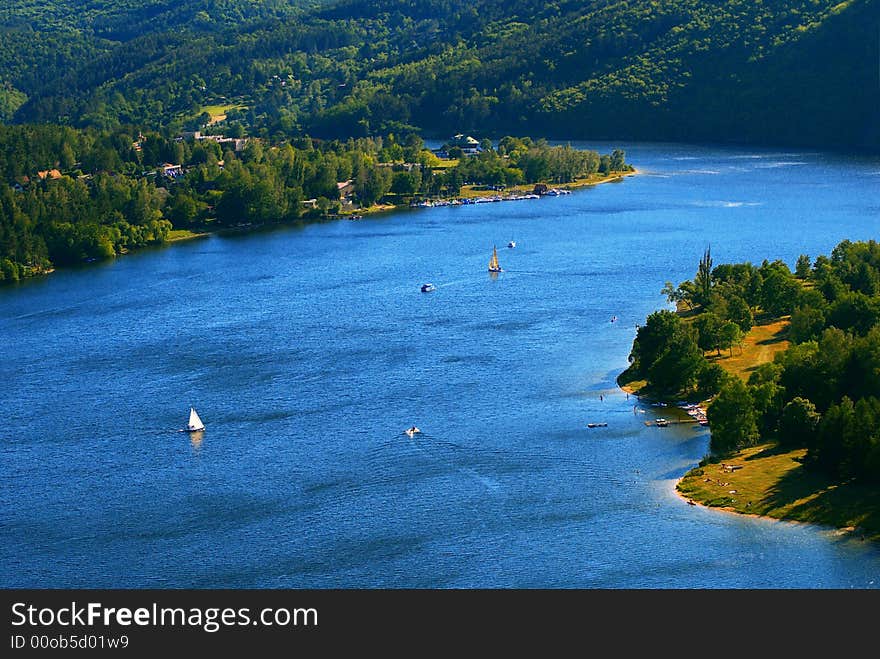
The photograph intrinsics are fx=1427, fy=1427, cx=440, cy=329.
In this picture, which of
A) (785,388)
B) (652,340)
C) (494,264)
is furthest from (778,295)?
(494,264)

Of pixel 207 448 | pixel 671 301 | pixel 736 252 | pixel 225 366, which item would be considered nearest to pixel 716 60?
pixel 736 252

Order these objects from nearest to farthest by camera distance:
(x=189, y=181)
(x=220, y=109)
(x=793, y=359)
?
(x=793, y=359), (x=189, y=181), (x=220, y=109)

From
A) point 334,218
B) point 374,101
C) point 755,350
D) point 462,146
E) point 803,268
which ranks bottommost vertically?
point 334,218

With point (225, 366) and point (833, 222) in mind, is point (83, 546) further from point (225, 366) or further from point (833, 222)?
point (833, 222)

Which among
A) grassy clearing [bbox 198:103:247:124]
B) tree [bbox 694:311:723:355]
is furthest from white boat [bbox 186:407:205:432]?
grassy clearing [bbox 198:103:247:124]

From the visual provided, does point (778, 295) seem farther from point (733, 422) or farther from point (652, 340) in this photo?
point (733, 422)

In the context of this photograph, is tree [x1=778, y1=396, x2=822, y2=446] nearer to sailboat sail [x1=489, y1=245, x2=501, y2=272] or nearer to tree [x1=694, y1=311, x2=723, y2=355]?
tree [x1=694, y1=311, x2=723, y2=355]

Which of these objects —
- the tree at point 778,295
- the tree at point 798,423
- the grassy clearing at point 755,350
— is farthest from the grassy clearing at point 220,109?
the tree at point 798,423
